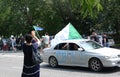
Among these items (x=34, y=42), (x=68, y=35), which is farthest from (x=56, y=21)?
(x=34, y=42)

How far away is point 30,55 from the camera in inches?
269

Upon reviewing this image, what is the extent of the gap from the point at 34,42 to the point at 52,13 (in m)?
27.9

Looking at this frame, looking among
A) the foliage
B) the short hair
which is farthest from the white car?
the foliage

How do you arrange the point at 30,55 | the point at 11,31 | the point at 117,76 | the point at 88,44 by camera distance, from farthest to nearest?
the point at 11,31, the point at 88,44, the point at 117,76, the point at 30,55

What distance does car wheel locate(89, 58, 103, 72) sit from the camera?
40.4 ft

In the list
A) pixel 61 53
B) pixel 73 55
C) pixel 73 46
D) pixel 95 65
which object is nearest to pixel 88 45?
pixel 73 46

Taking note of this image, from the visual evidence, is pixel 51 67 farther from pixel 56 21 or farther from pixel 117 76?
pixel 56 21

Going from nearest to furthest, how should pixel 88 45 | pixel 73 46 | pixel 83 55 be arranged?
pixel 83 55 < pixel 88 45 < pixel 73 46

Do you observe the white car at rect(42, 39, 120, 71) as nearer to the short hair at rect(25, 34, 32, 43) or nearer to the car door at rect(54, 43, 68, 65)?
the car door at rect(54, 43, 68, 65)

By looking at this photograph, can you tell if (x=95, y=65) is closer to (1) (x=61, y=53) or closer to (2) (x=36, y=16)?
(1) (x=61, y=53)

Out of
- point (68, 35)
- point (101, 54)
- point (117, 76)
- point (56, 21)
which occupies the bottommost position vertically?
point (117, 76)

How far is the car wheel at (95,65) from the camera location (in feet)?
40.4

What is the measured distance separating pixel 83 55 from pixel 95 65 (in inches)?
26.5

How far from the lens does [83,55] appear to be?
12734mm
